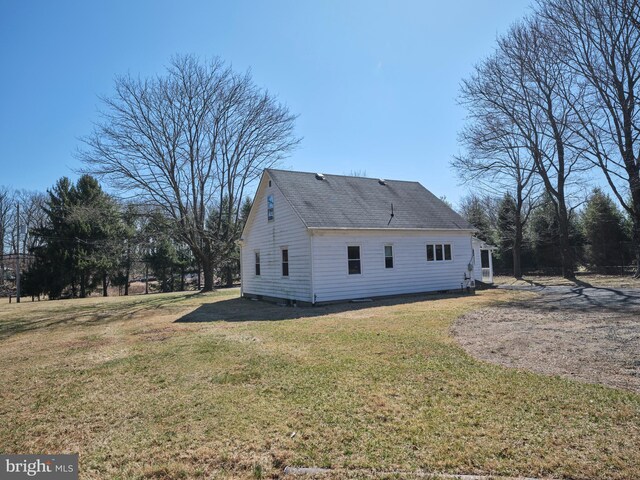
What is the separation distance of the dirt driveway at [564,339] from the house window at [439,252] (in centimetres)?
602

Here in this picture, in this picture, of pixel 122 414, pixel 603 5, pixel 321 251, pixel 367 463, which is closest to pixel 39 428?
pixel 122 414

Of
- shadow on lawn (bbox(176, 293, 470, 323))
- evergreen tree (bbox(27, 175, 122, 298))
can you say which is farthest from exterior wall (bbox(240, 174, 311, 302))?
evergreen tree (bbox(27, 175, 122, 298))

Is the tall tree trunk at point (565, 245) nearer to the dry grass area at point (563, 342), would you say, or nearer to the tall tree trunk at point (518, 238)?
the tall tree trunk at point (518, 238)

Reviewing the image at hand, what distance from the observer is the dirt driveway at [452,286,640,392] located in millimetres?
5441

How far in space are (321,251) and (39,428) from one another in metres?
11.3

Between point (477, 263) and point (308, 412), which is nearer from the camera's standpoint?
point (308, 412)

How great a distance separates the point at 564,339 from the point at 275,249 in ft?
40.8

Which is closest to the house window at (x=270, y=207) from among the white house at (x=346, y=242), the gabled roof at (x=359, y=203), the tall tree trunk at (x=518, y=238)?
the white house at (x=346, y=242)

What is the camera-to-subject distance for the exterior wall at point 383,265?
14977 mm

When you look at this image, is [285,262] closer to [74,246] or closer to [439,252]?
[439,252]

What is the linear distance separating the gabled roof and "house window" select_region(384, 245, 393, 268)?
0.98 metres

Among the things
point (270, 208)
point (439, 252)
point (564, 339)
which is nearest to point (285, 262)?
point (270, 208)

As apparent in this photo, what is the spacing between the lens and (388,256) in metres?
16.8

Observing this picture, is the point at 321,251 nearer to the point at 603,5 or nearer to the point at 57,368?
the point at 57,368
